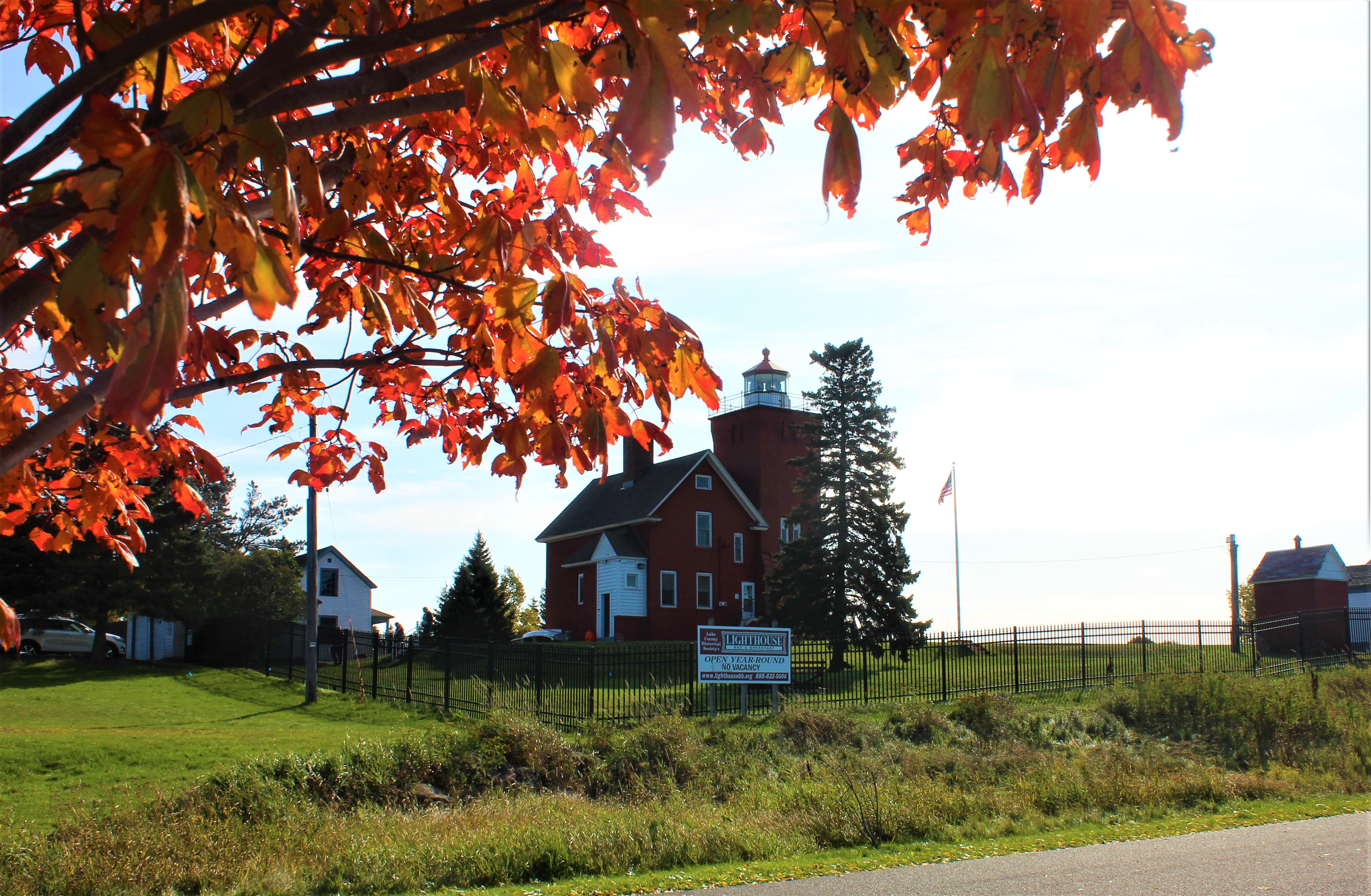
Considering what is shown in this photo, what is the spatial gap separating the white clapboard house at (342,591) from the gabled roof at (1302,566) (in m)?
41.0

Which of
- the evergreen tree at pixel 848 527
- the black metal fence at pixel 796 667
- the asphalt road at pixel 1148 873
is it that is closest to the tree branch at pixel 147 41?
the asphalt road at pixel 1148 873

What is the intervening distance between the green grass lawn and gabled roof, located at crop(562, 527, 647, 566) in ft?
53.5

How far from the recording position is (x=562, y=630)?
4647 cm

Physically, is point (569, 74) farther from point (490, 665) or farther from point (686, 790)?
point (490, 665)

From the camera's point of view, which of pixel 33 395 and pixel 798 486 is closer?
pixel 33 395

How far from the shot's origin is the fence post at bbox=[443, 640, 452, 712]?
2017cm

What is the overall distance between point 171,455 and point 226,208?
13.7 feet

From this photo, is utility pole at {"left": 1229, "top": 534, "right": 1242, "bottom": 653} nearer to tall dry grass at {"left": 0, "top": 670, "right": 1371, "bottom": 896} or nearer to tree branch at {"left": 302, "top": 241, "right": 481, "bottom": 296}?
tall dry grass at {"left": 0, "top": 670, "right": 1371, "bottom": 896}

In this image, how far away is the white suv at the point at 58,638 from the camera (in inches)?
1331

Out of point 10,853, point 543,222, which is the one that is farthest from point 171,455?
point 10,853

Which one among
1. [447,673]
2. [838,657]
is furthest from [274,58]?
[838,657]

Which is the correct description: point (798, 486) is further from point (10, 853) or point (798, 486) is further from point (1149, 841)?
point (10, 853)

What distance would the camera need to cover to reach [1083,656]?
23.3m

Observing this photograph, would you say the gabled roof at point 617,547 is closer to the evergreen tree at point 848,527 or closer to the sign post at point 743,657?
the evergreen tree at point 848,527
